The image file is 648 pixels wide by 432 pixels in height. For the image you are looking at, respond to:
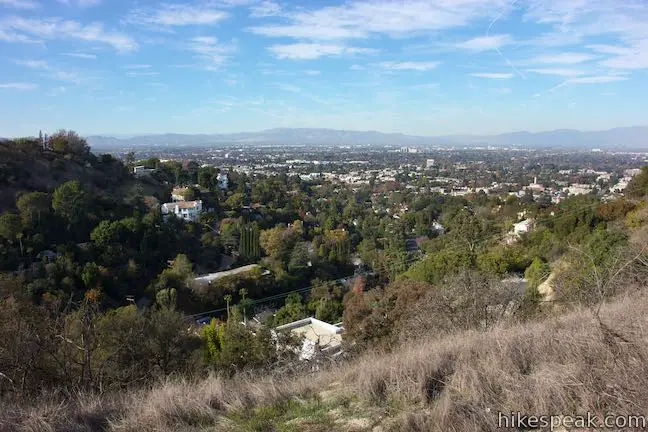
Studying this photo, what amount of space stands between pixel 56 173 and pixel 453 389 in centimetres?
2271

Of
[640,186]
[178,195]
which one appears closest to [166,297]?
[178,195]

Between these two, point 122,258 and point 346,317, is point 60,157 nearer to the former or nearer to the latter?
point 122,258

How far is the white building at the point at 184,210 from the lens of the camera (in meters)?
22.4

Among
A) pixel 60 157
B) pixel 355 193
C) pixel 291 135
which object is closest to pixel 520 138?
pixel 291 135

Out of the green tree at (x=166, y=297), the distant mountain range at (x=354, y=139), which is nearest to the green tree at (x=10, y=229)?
the green tree at (x=166, y=297)

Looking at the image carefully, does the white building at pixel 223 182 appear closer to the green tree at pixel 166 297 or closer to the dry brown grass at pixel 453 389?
the green tree at pixel 166 297

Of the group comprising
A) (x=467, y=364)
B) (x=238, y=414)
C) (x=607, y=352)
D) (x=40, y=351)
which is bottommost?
(x=40, y=351)

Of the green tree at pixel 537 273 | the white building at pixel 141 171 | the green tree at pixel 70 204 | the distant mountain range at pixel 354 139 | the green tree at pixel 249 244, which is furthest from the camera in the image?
the distant mountain range at pixel 354 139

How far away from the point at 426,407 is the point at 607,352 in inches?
36.7

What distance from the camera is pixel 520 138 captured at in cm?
14812

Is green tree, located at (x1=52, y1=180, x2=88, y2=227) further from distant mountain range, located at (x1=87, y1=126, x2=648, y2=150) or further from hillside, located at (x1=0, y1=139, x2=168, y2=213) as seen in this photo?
distant mountain range, located at (x1=87, y1=126, x2=648, y2=150)

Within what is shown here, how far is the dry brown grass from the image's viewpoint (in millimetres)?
2176

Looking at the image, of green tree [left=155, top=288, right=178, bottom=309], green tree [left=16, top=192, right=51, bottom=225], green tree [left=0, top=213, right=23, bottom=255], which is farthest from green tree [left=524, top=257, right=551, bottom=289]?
green tree [left=16, top=192, right=51, bottom=225]

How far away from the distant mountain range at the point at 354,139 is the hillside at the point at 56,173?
76955 millimetres
